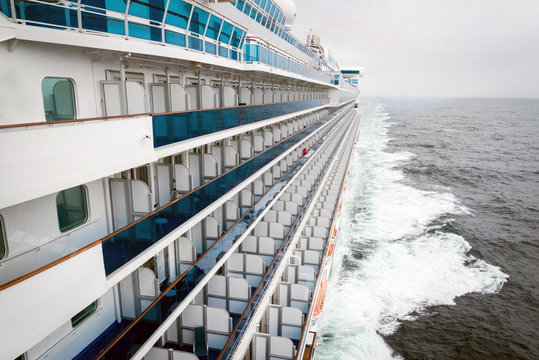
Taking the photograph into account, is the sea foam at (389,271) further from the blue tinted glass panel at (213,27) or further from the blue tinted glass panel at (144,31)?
the blue tinted glass panel at (144,31)

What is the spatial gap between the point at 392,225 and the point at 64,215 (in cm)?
2010

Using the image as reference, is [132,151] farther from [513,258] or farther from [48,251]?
[513,258]

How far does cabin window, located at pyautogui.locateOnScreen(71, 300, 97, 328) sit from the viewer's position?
493cm

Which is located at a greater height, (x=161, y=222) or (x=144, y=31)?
(x=144, y=31)

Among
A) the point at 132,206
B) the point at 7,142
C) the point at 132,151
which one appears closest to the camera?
the point at 7,142

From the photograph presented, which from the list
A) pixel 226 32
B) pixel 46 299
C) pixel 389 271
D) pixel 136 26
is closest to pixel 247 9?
pixel 226 32

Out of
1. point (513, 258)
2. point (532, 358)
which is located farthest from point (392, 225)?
point (532, 358)

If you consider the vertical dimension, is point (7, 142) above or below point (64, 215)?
above

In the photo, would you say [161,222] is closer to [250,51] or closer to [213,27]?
[213,27]

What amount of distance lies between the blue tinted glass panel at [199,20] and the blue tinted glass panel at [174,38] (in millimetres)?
1427

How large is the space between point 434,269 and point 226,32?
14569mm

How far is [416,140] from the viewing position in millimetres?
55156

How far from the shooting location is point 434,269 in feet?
A: 55.2

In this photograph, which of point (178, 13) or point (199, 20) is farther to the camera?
point (199, 20)
